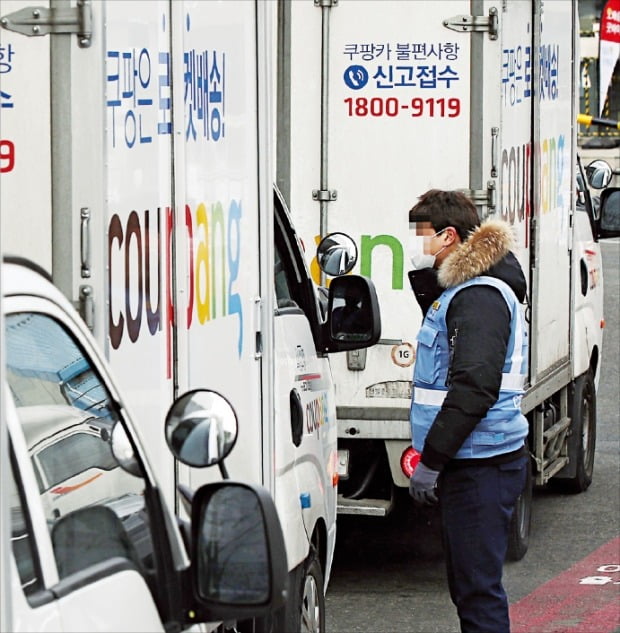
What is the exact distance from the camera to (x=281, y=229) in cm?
586

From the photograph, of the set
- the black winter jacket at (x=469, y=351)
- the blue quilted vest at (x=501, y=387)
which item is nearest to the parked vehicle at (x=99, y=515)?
the black winter jacket at (x=469, y=351)

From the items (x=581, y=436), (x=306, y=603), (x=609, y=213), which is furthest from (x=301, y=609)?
(x=609, y=213)

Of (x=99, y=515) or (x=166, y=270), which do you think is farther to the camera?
(x=166, y=270)

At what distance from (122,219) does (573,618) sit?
4.27 meters

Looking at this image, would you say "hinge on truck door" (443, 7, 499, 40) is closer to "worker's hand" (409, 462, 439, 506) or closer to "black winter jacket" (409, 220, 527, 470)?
"black winter jacket" (409, 220, 527, 470)

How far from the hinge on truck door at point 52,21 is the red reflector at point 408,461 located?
4.24 metres

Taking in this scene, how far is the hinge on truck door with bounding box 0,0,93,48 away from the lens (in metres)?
3.45

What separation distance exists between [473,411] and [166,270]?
174 centimetres

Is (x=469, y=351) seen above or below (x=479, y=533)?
above

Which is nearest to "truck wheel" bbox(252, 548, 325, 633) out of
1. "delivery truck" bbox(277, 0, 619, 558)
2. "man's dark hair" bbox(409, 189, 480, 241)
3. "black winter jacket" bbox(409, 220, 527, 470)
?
"black winter jacket" bbox(409, 220, 527, 470)

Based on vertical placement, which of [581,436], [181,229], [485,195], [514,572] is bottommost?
[514,572]

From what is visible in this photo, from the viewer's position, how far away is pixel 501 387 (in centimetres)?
563

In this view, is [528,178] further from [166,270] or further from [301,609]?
[166,270]

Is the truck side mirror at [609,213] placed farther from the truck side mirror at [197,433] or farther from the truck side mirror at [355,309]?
the truck side mirror at [197,433]
